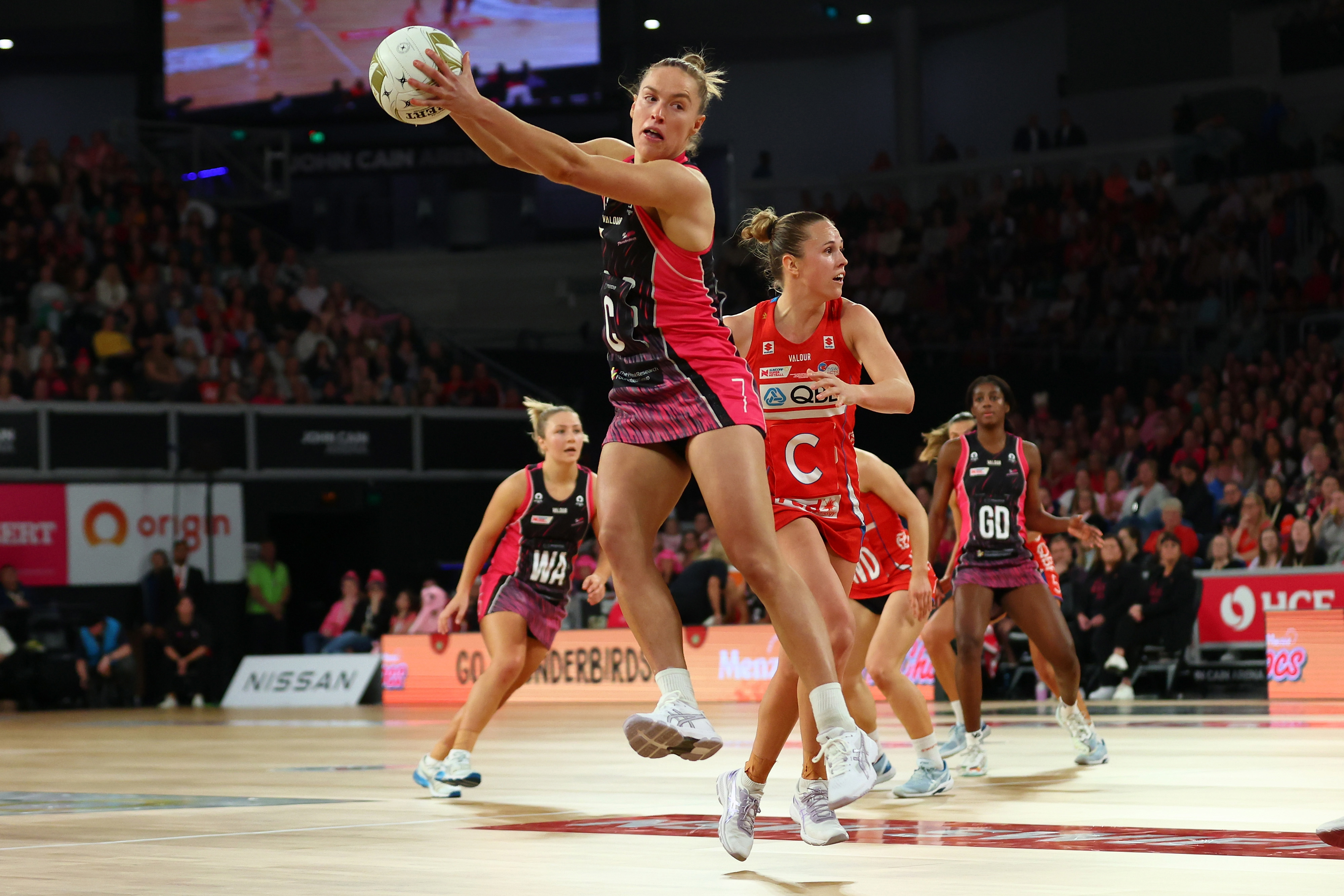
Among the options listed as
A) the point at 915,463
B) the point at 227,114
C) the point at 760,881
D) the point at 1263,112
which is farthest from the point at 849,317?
the point at 227,114

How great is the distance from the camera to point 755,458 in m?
5.19

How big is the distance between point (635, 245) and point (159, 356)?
19.3 m

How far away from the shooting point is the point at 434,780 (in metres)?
8.45

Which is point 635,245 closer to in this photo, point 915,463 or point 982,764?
point 982,764

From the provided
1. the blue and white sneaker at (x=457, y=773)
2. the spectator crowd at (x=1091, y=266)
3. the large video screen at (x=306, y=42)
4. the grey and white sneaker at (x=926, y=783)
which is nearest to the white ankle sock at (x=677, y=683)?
the grey and white sneaker at (x=926, y=783)

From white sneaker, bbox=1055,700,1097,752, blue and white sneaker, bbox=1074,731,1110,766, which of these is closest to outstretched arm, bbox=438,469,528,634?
white sneaker, bbox=1055,700,1097,752

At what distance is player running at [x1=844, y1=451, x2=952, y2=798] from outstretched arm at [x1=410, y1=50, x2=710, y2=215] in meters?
3.32

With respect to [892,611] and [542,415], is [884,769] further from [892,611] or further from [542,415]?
[542,415]

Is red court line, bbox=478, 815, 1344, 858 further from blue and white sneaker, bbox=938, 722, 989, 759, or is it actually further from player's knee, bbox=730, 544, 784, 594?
blue and white sneaker, bbox=938, 722, 989, 759

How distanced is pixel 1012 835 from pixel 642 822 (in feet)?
4.83

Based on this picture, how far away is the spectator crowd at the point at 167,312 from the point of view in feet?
75.9

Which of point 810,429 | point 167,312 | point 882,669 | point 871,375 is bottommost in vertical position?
point 882,669

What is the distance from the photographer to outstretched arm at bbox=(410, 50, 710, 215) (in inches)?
181

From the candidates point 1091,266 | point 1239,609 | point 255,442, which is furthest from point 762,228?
point 1091,266
